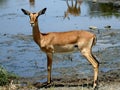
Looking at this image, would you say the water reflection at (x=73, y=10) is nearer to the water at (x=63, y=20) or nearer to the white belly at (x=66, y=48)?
the water at (x=63, y=20)

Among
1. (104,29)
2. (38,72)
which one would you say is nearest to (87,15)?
(104,29)

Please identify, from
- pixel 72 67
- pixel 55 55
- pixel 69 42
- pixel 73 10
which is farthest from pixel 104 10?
pixel 69 42

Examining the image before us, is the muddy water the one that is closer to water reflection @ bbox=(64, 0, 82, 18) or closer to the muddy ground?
the muddy ground

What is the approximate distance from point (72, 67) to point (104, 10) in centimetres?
1585

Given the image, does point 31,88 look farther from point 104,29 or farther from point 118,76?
point 104,29

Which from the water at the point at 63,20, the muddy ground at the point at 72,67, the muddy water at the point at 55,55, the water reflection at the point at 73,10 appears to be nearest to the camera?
the muddy ground at the point at 72,67

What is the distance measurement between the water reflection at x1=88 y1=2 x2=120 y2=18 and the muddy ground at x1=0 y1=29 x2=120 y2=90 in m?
7.70

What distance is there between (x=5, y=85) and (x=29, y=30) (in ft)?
30.9

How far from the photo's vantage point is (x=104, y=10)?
27.5m

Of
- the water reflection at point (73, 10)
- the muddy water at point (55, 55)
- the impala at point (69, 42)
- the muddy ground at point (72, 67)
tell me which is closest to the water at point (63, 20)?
the muddy water at point (55, 55)

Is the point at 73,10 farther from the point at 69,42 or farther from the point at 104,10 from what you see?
the point at 69,42

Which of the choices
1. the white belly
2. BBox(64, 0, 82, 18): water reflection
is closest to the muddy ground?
the white belly

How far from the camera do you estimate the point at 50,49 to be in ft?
32.2

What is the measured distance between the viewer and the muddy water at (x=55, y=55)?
12.0 m
